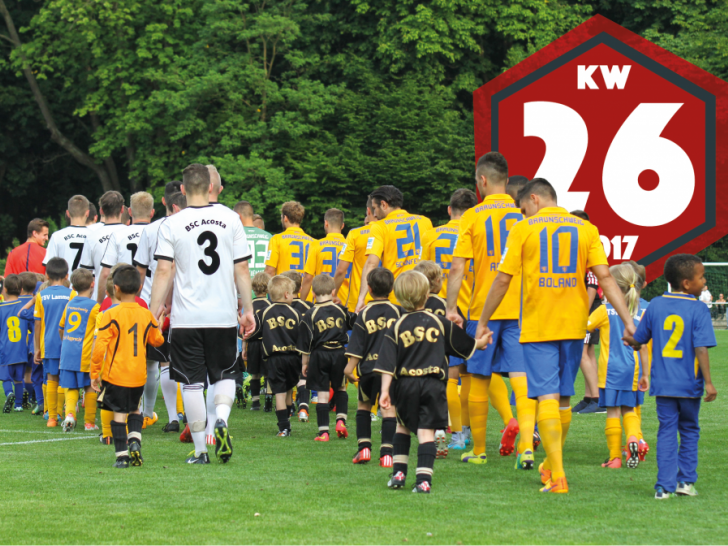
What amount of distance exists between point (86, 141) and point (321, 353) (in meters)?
29.7

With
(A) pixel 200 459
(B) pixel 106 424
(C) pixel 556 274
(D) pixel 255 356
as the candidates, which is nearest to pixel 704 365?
(C) pixel 556 274

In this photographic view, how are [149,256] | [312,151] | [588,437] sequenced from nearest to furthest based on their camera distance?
[149,256] → [588,437] → [312,151]

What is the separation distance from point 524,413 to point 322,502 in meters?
A: 1.84

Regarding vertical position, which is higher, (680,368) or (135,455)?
(680,368)

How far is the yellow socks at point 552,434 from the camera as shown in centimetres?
632

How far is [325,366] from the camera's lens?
9305 millimetres

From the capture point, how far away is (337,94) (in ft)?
103

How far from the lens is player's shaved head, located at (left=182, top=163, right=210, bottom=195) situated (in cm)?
758

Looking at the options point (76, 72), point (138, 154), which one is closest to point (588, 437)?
point (138, 154)

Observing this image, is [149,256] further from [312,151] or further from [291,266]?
[312,151]

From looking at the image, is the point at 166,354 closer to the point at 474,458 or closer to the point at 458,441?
the point at 458,441

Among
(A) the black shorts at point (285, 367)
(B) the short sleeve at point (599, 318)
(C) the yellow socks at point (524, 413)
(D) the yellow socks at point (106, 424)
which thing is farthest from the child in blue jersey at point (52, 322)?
(B) the short sleeve at point (599, 318)

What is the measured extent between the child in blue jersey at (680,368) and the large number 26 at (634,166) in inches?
366

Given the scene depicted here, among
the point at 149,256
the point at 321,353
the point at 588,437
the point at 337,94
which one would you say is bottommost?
the point at 588,437
